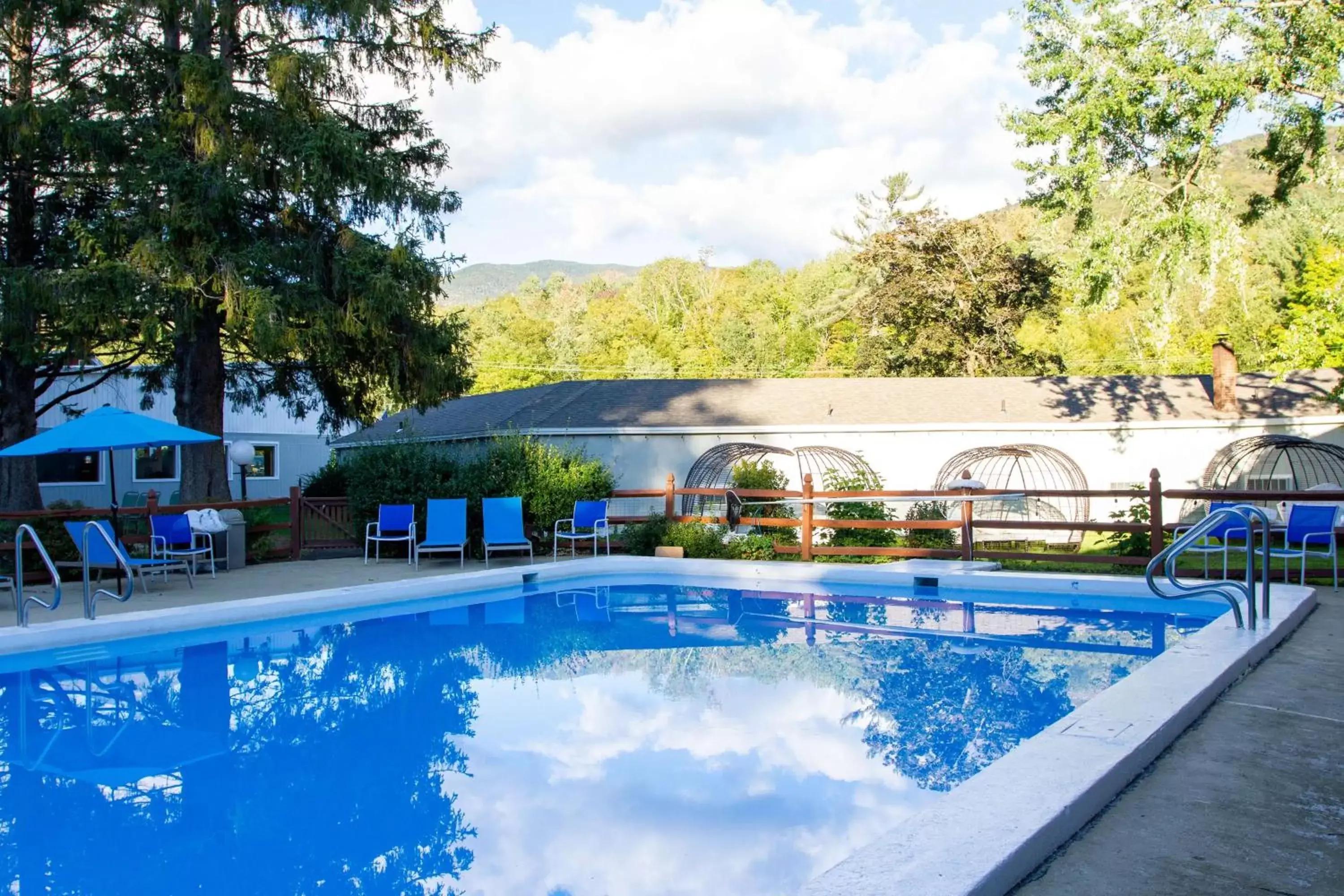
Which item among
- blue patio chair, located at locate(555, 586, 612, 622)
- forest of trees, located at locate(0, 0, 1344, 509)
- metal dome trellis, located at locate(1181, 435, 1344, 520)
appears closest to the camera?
blue patio chair, located at locate(555, 586, 612, 622)

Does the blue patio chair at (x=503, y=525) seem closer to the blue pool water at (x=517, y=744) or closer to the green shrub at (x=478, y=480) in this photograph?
the green shrub at (x=478, y=480)

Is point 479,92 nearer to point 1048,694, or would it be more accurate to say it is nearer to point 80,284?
point 80,284

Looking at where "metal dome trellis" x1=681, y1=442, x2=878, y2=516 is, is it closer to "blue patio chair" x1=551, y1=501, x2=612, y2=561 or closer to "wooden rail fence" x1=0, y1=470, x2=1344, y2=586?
"wooden rail fence" x1=0, y1=470, x2=1344, y2=586

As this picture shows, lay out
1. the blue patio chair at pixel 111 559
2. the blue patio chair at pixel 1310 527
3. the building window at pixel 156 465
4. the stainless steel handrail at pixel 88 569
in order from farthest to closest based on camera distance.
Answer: the building window at pixel 156 465
the blue patio chair at pixel 111 559
the blue patio chair at pixel 1310 527
the stainless steel handrail at pixel 88 569

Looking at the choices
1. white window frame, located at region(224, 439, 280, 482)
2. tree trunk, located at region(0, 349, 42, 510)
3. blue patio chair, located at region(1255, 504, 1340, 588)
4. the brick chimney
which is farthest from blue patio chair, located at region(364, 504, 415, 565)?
the brick chimney

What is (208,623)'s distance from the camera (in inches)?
388

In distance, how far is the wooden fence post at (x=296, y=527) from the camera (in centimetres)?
1459

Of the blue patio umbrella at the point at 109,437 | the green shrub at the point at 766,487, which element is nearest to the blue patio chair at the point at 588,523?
the green shrub at the point at 766,487

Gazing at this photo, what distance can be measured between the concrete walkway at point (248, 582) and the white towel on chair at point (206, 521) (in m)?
0.61

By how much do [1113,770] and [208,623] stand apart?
858 centimetres

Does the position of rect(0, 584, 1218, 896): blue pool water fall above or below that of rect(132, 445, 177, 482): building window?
below

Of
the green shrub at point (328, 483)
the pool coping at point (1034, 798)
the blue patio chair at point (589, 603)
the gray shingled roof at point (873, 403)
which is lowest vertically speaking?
the blue patio chair at point (589, 603)

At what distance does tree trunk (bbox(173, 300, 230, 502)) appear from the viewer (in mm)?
17219

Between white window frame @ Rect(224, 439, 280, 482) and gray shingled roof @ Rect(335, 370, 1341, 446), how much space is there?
15.1 feet
